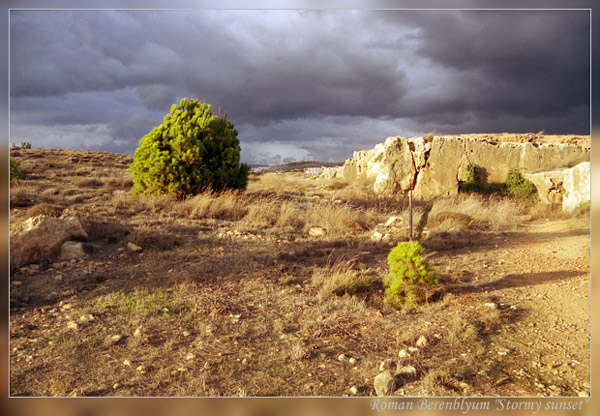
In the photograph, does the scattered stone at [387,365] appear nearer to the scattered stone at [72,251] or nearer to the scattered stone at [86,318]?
the scattered stone at [86,318]

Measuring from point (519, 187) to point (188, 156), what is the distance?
1017 cm

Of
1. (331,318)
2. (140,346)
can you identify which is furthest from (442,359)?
(140,346)

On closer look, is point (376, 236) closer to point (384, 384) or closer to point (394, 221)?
point (394, 221)

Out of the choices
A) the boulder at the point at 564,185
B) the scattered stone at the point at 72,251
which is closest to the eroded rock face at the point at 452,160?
the boulder at the point at 564,185

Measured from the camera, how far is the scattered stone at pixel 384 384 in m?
2.63

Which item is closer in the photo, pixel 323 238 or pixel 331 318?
pixel 331 318

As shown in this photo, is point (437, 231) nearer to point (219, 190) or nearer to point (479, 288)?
point (479, 288)

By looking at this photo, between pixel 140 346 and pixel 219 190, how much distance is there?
7546mm

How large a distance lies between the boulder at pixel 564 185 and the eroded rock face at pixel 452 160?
68 centimetres

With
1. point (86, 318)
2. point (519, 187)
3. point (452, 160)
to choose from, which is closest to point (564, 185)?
point (519, 187)

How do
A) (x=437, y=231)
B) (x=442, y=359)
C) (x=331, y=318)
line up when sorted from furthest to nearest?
(x=437, y=231) → (x=331, y=318) → (x=442, y=359)

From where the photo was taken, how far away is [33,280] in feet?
16.2

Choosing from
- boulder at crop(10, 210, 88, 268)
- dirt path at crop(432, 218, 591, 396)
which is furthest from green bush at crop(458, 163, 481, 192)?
boulder at crop(10, 210, 88, 268)

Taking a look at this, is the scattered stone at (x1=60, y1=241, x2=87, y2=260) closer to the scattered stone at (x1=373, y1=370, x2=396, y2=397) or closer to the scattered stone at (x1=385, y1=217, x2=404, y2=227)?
the scattered stone at (x1=373, y1=370, x2=396, y2=397)
